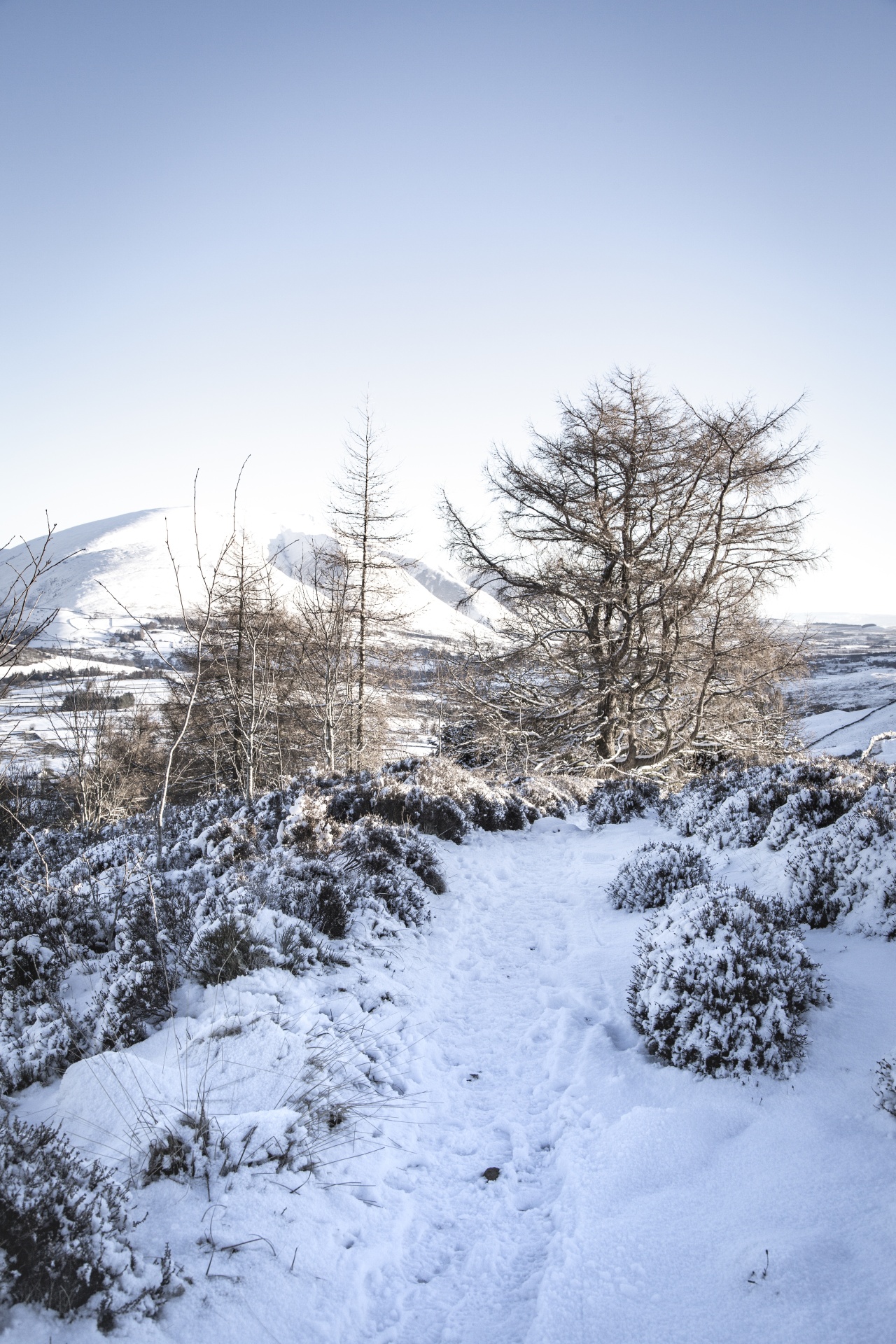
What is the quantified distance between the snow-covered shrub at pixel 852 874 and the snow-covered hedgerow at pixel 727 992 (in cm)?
49

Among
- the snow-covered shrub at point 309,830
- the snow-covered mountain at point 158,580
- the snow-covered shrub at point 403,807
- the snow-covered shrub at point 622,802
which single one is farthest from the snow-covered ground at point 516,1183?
the snow-covered shrub at point 622,802

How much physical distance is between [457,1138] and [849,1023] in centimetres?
203

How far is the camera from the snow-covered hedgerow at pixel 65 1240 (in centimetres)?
165

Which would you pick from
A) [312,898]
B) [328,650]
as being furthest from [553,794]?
[312,898]

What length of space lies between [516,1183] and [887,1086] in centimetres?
161

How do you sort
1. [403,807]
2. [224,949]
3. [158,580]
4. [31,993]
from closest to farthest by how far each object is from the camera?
1. [31,993]
2. [224,949]
3. [403,807]
4. [158,580]

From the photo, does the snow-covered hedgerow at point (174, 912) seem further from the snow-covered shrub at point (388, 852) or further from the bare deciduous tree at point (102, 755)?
the bare deciduous tree at point (102, 755)

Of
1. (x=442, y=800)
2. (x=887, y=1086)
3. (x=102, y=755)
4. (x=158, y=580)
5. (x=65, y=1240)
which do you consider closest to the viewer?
(x=65, y=1240)

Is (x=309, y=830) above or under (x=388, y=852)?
above

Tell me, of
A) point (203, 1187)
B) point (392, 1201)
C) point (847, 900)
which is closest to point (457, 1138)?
point (392, 1201)

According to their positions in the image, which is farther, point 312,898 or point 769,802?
point 769,802

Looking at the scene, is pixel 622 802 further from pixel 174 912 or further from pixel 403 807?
pixel 174 912

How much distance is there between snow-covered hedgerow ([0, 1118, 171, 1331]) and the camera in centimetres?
165

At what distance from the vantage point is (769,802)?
618 centimetres
